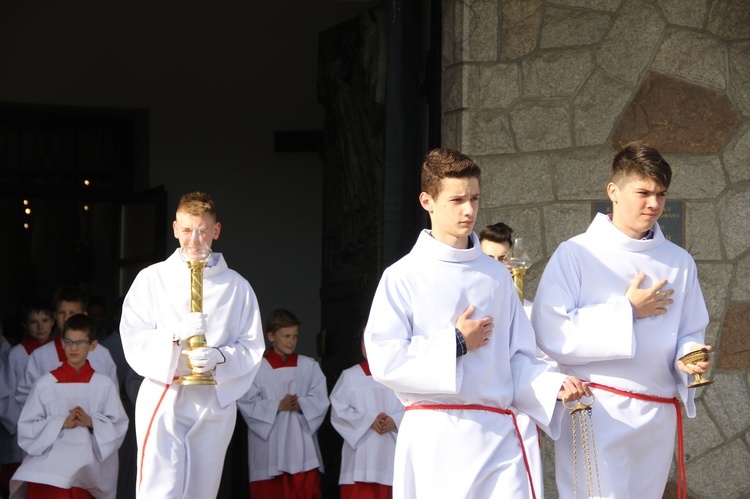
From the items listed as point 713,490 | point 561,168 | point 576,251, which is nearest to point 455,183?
point 576,251

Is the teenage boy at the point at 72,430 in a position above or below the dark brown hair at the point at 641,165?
below

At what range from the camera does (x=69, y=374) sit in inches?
328

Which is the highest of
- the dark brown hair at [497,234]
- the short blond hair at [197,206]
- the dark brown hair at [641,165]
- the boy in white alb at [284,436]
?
the dark brown hair at [641,165]

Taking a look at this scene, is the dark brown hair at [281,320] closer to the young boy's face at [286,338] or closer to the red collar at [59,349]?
the young boy's face at [286,338]

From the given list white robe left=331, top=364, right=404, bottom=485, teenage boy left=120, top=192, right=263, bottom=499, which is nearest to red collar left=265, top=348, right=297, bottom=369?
white robe left=331, top=364, right=404, bottom=485

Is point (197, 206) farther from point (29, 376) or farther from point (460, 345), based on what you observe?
point (29, 376)

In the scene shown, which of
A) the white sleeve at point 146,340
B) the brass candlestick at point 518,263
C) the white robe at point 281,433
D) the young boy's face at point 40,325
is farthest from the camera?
the young boy's face at point 40,325

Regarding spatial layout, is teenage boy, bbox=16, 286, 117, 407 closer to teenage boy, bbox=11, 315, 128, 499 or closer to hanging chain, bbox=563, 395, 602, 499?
teenage boy, bbox=11, 315, 128, 499

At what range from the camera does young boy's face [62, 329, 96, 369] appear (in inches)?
326

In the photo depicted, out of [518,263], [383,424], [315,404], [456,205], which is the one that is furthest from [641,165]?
[315,404]

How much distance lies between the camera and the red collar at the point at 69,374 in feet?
27.3

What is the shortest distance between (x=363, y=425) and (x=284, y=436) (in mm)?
675

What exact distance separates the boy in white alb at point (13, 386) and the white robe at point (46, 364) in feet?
0.62

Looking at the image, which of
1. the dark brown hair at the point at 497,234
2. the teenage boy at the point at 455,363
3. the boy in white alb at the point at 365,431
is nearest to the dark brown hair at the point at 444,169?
the teenage boy at the point at 455,363
